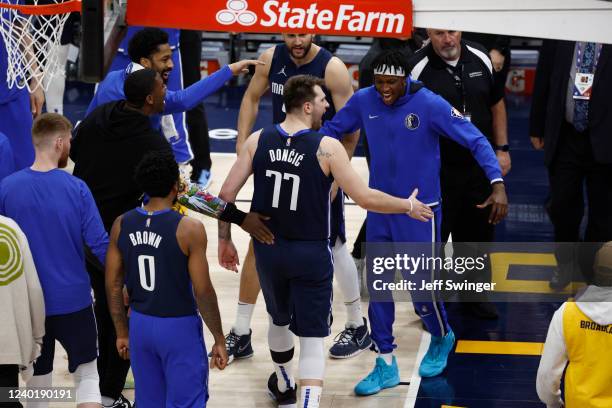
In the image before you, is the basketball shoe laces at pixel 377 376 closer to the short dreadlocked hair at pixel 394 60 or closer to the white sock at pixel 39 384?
the short dreadlocked hair at pixel 394 60

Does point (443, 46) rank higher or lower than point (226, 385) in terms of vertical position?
higher

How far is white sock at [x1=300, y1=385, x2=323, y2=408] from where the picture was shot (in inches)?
236

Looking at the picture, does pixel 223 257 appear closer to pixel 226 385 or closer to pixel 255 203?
pixel 255 203

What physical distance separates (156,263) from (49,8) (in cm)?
195

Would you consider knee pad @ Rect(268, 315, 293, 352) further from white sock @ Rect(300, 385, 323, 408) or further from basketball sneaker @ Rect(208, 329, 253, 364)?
basketball sneaker @ Rect(208, 329, 253, 364)

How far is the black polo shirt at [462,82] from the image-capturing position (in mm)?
7438

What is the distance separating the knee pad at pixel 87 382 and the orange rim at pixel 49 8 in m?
2.00

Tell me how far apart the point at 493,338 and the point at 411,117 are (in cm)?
185

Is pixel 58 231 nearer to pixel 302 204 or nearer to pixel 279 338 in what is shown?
pixel 302 204

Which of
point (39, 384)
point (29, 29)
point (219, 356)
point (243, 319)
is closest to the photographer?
point (219, 356)

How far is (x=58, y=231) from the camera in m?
5.51

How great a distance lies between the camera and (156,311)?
210 inches

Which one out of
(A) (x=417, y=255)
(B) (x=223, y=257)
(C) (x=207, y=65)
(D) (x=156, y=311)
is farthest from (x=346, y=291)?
(C) (x=207, y=65)

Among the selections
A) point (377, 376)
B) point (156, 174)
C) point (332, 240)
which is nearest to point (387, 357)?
point (377, 376)
